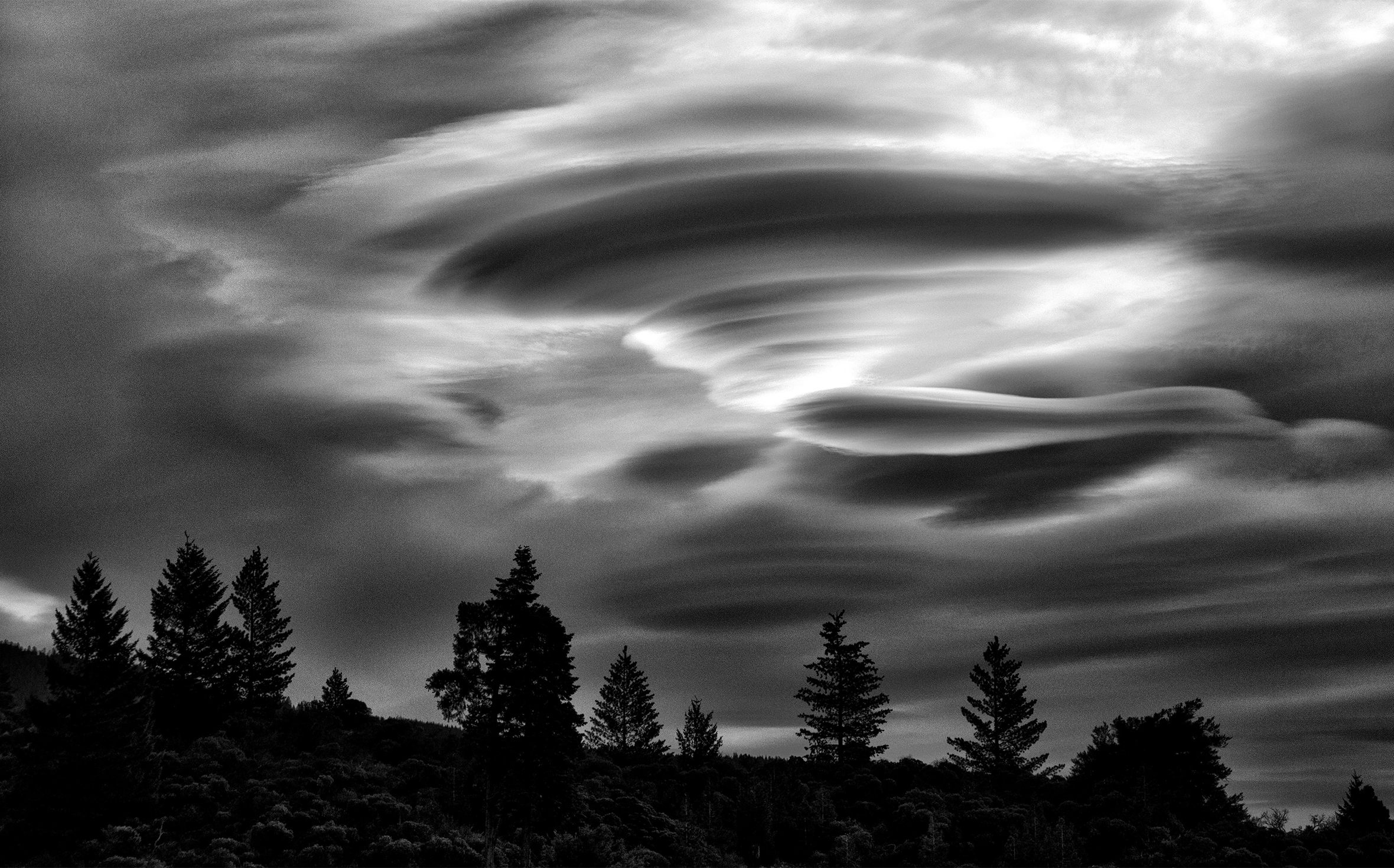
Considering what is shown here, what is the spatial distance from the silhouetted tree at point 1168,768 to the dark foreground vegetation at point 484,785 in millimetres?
187

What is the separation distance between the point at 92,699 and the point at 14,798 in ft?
15.1

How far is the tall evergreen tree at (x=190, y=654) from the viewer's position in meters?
77.1

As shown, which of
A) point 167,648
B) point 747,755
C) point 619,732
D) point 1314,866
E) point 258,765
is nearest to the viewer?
point 1314,866

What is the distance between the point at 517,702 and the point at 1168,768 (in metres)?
43.8

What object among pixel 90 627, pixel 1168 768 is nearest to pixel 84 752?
pixel 90 627

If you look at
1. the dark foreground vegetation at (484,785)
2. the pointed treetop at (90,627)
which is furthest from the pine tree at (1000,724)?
the pointed treetop at (90,627)

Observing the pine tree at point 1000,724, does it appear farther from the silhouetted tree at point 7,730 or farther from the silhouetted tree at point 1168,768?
the silhouetted tree at point 7,730

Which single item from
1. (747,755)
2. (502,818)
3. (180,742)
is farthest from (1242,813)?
(180,742)

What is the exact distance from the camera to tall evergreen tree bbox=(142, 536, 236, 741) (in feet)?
253

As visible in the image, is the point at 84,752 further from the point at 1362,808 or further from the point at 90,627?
the point at 1362,808

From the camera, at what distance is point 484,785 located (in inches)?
2544

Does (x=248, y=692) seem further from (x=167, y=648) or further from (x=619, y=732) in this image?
(x=619, y=732)

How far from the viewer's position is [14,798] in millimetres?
51938

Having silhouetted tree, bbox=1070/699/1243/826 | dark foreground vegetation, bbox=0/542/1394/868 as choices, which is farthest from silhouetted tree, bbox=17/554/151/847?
silhouetted tree, bbox=1070/699/1243/826
